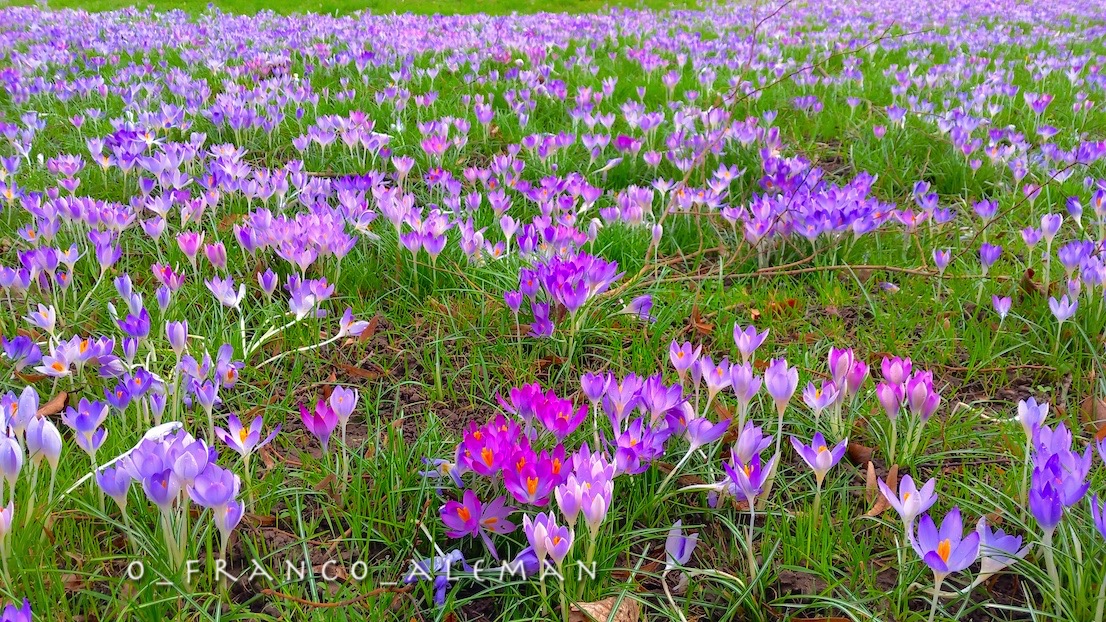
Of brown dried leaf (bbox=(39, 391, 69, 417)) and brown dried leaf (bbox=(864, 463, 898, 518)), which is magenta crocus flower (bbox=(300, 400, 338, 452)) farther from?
brown dried leaf (bbox=(864, 463, 898, 518))

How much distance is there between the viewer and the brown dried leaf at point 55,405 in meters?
1.98

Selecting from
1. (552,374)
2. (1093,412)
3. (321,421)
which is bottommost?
(552,374)

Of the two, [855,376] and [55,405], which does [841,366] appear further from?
[55,405]

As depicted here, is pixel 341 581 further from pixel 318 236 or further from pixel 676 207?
pixel 676 207

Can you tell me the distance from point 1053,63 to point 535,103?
17.1 ft

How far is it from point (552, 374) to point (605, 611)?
1.03 metres

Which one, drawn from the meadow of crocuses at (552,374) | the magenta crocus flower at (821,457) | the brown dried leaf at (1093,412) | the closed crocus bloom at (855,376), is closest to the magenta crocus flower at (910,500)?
the meadow of crocuses at (552,374)

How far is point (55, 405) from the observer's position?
6.51ft

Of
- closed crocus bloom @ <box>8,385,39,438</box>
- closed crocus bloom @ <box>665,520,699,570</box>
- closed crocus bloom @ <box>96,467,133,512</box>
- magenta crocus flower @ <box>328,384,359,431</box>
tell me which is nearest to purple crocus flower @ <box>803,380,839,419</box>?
closed crocus bloom @ <box>665,520,699,570</box>

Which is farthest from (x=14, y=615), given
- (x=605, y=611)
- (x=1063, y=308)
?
(x=1063, y=308)

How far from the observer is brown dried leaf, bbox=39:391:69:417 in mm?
1981

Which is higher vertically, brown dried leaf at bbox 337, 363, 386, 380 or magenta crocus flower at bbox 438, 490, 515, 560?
magenta crocus flower at bbox 438, 490, 515, 560

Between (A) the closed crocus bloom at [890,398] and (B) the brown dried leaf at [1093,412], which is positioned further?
(B) the brown dried leaf at [1093,412]

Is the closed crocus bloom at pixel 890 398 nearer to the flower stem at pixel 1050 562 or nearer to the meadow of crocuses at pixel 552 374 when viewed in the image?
the meadow of crocuses at pixel 552 374
